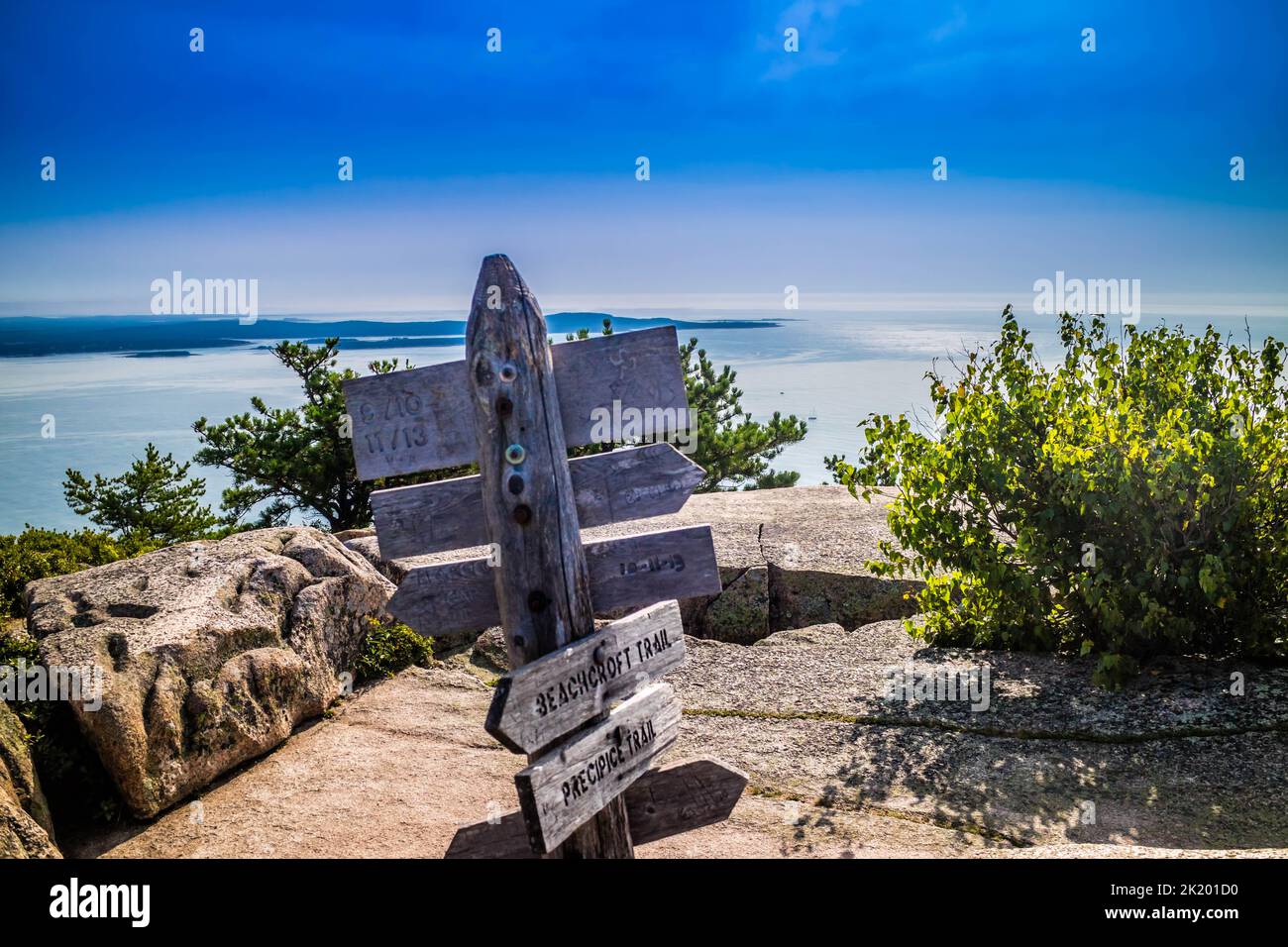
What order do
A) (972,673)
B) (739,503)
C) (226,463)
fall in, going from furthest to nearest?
(226,463) → (739,503) → (972,673)

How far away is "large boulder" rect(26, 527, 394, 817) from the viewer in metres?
6.53

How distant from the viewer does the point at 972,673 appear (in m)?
7.72

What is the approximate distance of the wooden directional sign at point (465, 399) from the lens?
4078 millimetres

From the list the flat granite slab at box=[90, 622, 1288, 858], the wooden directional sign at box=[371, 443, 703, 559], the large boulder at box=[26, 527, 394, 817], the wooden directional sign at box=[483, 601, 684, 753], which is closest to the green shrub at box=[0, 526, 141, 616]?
the large boulder at box=[26, 527, 394, 817]

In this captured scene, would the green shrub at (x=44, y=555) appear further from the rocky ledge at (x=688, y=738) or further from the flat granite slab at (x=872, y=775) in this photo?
the flat granite slab at (x=872, y=775)

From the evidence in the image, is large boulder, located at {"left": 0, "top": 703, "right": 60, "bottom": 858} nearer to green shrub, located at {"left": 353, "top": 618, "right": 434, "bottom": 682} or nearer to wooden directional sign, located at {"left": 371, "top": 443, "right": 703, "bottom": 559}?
green shrub, located at {"left": 353, "top": 618, "right": 434, "bottom": 682}

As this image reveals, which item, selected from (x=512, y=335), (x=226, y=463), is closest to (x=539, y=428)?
(x=512, y=335)

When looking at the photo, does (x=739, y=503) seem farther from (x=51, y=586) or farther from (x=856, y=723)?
(x=51, y=586)

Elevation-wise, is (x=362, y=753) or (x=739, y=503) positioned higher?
(x=739, y=503)

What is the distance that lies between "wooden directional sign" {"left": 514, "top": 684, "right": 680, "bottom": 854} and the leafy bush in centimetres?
355

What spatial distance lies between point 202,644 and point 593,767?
4.21 metres

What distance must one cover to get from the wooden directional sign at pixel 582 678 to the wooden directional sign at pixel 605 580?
0.14m

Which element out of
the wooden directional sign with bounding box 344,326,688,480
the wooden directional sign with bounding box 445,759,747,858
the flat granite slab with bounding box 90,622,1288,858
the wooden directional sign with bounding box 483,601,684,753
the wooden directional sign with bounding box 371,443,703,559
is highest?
the wooden directional sign with bounding box 344,326,688,480

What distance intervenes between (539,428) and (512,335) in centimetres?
39
